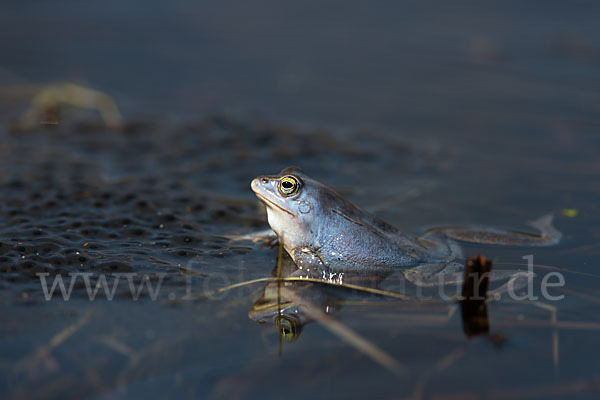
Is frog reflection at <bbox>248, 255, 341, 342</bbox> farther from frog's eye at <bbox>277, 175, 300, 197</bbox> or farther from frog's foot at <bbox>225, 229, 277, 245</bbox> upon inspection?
frog's eye at <bbox>277, 175, 300, 197</bbox>

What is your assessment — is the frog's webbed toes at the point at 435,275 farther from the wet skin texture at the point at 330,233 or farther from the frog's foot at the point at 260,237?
the frog's foot at the point at 260,237

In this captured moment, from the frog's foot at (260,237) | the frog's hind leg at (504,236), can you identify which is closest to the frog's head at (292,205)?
the frog's foot at (260,237)

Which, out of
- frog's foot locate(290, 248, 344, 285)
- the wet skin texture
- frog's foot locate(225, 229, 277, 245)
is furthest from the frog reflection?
frog's foot locate(225, 229, 277, 245)

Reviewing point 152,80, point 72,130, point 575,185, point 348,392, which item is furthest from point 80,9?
point 348,392

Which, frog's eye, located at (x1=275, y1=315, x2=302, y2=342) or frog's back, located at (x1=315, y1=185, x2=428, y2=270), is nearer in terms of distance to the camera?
frog's eye, located at (x1=275, y1=315, x2=302, y2=342)

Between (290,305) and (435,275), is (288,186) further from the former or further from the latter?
(435,275)

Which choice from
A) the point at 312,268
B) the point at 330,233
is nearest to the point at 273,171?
the point at 330,233
